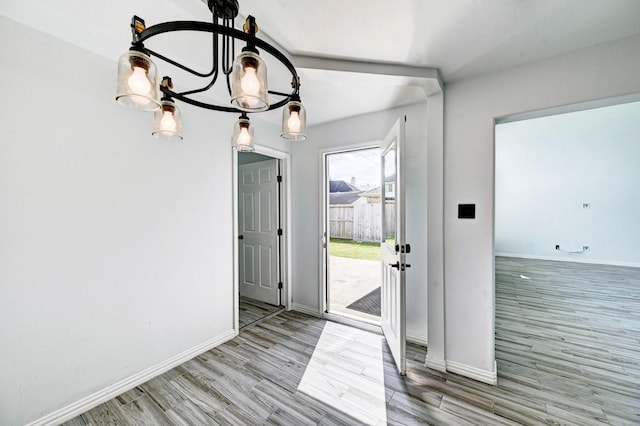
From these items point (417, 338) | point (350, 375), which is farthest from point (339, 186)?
point (350, 375)

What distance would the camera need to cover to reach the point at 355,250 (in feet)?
26.7

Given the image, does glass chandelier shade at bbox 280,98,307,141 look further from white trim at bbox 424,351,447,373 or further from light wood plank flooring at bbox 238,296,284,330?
light wood plank flooring at bbox 238,296,284,330

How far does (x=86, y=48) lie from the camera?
5.61 feet

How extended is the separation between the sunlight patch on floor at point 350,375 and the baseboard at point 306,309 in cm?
46

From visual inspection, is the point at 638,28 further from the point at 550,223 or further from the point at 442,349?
the point at 550,223

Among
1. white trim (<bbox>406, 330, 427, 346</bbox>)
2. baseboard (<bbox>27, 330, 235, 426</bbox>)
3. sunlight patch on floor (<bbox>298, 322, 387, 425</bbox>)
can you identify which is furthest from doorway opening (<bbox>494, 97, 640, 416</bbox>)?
baseboard (<bbox>27, 330, 235, 426</bbox>)

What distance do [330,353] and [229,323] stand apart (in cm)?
115

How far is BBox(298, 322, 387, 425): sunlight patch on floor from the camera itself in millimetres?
1756

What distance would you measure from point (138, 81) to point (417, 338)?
9.88 feet

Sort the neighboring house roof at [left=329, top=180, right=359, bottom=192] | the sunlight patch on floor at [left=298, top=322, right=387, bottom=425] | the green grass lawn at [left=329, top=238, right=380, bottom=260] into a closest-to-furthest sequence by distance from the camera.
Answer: the sunlight patch on floor at [left=298, top=322, right=387, bottom=425] < the green grass lawn at [left=329, top=238, right=380, bottom=260] < the neighboring house roof at [left=329, top=180, right=359, bottom=192]

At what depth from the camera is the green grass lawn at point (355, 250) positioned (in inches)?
284

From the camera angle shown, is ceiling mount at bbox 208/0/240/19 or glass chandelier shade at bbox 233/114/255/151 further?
glass chandelier shade at bbox 233/114/255/151

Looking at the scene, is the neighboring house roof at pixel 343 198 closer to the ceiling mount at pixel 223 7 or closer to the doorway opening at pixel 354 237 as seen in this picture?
the doorway opening at pixel 354 237

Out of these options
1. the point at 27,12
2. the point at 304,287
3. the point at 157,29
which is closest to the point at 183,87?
the point at 27,12
